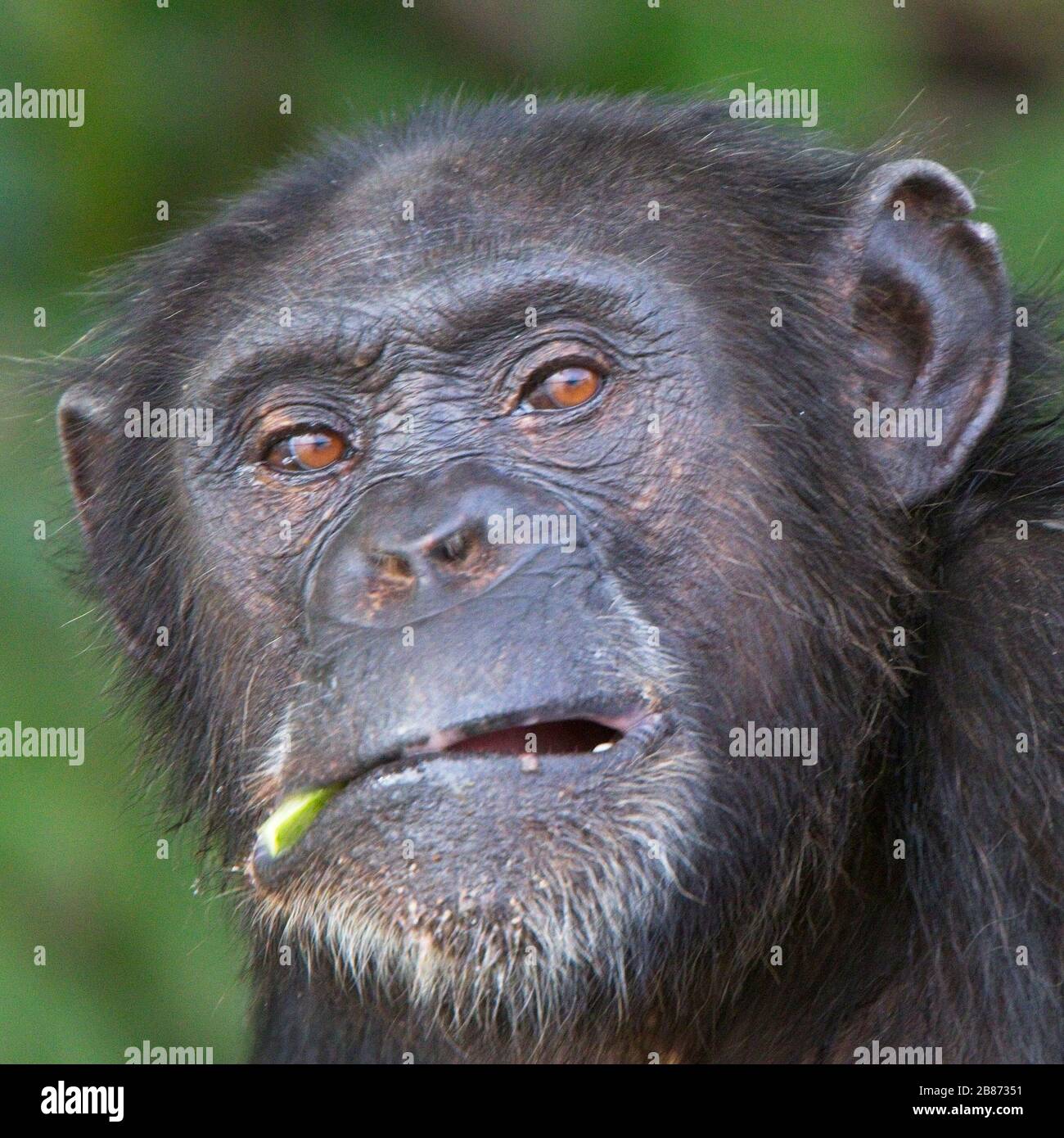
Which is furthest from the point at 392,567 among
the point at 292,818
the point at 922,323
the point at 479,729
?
the point at 922,323

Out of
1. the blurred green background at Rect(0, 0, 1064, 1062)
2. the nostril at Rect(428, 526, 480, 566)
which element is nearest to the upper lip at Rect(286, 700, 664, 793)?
the nostril at Rect(428, 526, 480, 566)

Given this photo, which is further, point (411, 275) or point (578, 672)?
point (411, 275)

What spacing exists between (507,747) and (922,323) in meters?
1.64

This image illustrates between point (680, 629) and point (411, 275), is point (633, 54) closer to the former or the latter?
point (411, 275)

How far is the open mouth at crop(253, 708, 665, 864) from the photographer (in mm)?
3441

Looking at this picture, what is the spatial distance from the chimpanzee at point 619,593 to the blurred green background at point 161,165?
1.40 m

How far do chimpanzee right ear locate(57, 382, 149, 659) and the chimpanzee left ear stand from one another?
7.05 feet

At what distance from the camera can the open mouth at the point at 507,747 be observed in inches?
135

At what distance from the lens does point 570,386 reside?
4.04m

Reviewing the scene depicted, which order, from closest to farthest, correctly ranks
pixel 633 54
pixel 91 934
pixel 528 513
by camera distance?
pixel 528 513
pixel 91 934
pixel 633 54

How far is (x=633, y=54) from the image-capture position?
7469mm

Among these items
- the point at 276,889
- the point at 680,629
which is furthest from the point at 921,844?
the point at 276,889

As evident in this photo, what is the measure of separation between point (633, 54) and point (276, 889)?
4.88 meters

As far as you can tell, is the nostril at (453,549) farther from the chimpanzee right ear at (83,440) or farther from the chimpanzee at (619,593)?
the chimpanzee right ear at (83,440)
